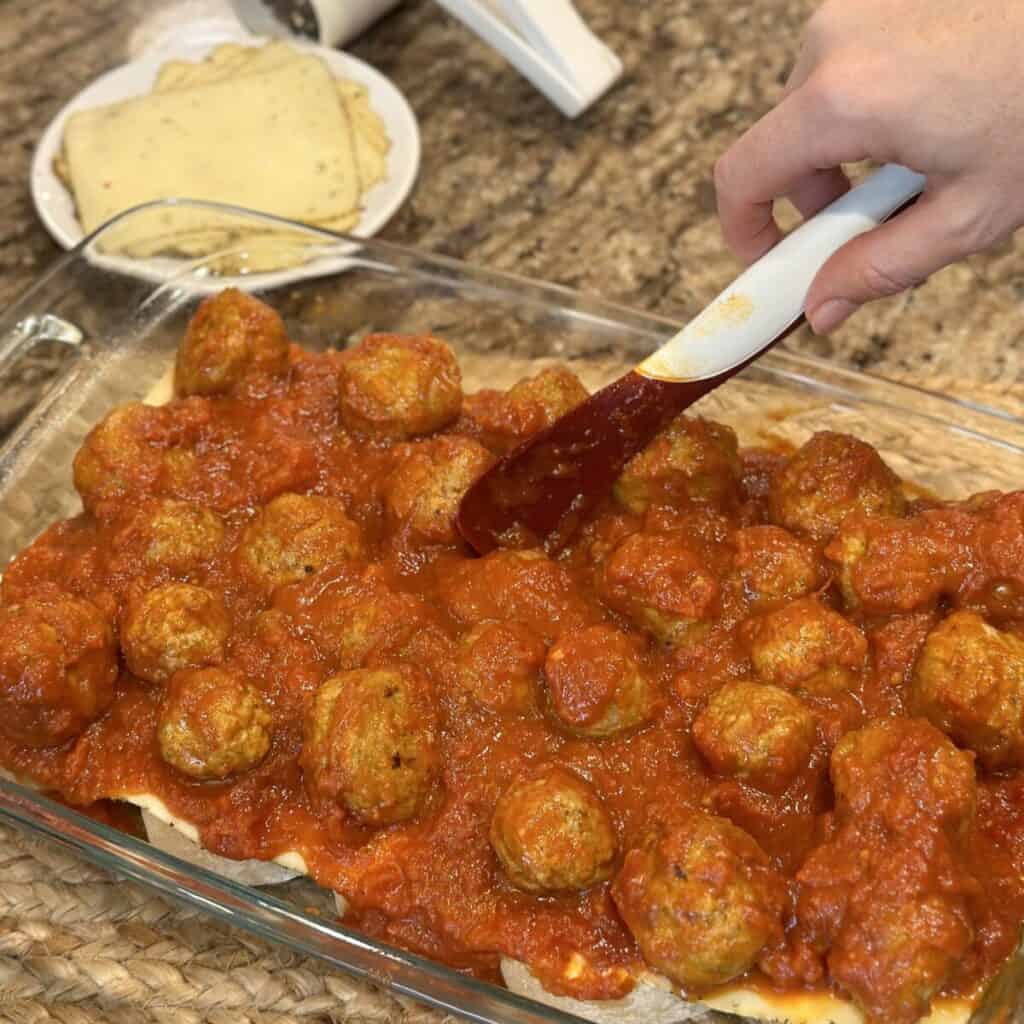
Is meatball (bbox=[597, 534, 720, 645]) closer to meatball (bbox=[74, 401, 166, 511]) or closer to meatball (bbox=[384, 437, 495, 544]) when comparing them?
meatball (bbox=[384, 437, 495, 544])

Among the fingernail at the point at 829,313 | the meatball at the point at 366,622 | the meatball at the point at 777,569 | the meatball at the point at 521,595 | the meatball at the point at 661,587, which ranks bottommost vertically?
the meatball at the point at 777,569

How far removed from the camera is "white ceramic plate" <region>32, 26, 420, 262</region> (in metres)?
4.23

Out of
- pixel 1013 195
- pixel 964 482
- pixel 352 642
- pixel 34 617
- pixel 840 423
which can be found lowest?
pixel 964 482

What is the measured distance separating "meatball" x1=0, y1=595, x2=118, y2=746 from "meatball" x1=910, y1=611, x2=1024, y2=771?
1644 millimetres

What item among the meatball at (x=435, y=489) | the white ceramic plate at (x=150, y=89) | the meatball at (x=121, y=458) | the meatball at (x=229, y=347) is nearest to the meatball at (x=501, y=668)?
the meatball at (x=435, y=489)

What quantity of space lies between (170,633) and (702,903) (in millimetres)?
1194

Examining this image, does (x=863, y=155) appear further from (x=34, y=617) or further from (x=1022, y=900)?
(x=34, y=617)

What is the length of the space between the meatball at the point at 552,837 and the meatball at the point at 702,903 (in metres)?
0.08

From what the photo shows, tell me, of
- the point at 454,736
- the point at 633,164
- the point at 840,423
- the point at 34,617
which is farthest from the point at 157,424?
the point at 633,164

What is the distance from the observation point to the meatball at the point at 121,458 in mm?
3008

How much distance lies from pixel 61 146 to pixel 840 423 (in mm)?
2878

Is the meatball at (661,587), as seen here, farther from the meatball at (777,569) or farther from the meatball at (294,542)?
the meatball at (294,542)

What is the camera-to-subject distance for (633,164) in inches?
182

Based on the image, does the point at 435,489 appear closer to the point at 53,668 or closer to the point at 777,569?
the point at 777,569
